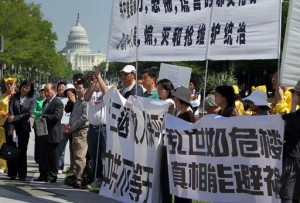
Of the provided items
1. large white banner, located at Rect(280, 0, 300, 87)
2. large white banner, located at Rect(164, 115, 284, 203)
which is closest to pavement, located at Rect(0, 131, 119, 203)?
large white banner, located at Rect(164, 115, 284, 203)

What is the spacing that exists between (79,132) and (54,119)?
539mm

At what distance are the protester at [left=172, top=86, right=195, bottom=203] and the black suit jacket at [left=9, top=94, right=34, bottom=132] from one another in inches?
174

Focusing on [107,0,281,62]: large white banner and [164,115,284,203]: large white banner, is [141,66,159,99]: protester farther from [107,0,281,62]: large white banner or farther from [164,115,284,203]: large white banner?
[164,115,284,203]: large white banner

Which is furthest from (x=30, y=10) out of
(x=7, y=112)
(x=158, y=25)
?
(x=158, y=25)

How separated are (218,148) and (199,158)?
1.06 feet

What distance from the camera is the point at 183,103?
300 inches

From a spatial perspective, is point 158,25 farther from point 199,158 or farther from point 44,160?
point 44,160

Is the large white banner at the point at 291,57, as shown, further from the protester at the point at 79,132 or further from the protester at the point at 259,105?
the protester at the point at 79,132

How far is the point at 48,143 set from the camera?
11.3 m

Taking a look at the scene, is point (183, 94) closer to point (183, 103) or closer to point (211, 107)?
point (183, 103)

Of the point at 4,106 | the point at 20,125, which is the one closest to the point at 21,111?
the point at 20,125

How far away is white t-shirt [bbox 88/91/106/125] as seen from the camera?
33.9 feet

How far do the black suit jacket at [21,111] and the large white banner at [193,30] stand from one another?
8.33ft

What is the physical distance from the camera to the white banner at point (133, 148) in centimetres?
787
